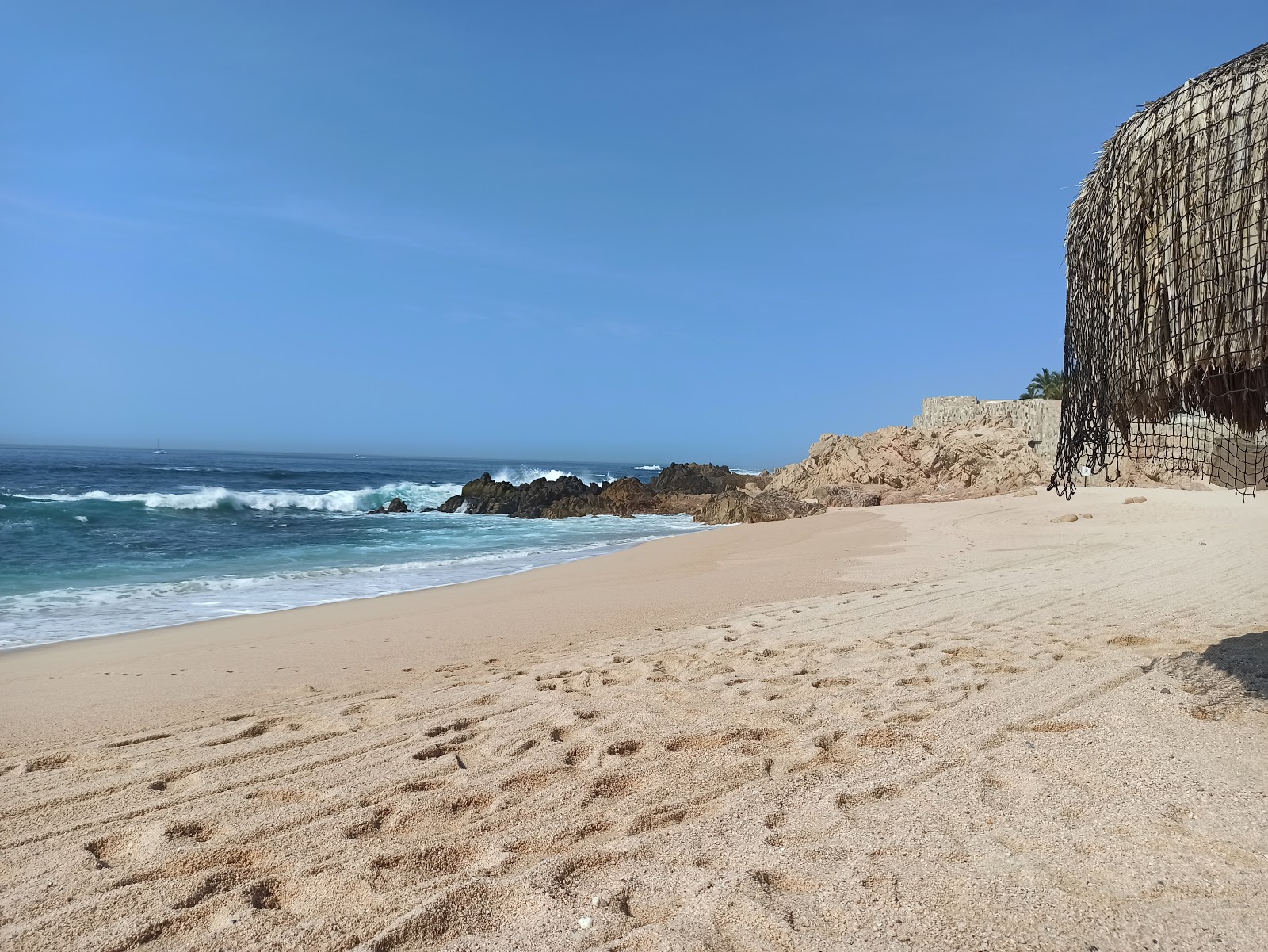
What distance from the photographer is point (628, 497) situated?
96.5ft

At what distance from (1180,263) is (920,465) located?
23547 millimetres

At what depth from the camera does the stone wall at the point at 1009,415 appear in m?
27.9

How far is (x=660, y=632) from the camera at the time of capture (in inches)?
253

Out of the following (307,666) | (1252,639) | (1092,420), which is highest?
(1092,420)

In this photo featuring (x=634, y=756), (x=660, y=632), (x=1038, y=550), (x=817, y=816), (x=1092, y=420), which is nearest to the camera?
(x=817, y=816)

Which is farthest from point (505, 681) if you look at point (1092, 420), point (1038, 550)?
point (1038, 550)

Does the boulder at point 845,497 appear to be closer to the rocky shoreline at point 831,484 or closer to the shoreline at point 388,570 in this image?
the rocky shoreline at point 831,484

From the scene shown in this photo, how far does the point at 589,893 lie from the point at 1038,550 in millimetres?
10773

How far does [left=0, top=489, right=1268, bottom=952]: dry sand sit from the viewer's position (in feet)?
7.11

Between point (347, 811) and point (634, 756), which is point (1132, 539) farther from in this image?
point (347, 811)

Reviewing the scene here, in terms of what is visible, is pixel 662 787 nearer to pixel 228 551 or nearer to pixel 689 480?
pixel 228 551

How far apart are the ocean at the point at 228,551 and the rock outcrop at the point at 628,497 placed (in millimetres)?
1328

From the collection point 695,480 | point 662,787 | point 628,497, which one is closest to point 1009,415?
point 695,480

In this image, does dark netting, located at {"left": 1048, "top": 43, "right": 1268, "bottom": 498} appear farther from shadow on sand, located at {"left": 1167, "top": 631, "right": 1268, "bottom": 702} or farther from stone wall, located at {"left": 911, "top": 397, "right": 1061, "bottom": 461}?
stone wall, located at {"left": 911, "top": 397, "right": 1061, "bottom": 461}
